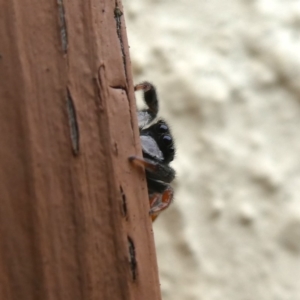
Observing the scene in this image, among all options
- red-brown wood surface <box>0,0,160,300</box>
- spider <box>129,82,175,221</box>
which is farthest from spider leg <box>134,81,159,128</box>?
red-brown wood surface <box>0,0,160,300</box>

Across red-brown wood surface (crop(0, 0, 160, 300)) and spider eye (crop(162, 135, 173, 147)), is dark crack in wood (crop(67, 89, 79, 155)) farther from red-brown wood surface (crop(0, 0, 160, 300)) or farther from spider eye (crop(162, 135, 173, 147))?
spider eye (crop(162, 135, 173, 147))

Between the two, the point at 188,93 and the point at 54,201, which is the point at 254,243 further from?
the point at 54,201

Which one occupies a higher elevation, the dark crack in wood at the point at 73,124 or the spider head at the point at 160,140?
the spider head at the point at 160,140

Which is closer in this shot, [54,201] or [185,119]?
[54,201]

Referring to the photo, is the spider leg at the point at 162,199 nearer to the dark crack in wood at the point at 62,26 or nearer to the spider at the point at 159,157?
the spider at the point at 159,157

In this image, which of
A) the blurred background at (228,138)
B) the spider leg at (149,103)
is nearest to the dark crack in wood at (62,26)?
the spider leg at (149,103)

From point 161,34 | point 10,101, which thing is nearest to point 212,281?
point 161,34
